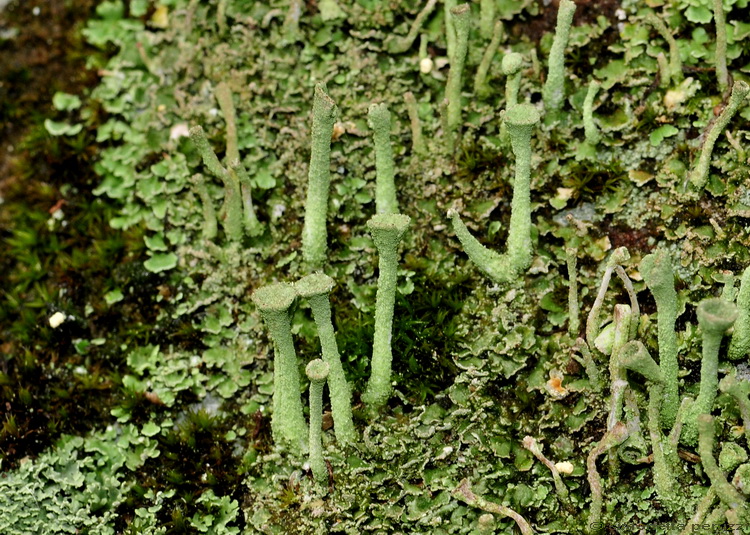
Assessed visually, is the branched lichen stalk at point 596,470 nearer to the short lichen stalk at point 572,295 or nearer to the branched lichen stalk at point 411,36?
the short lichen stalk at point 572,295

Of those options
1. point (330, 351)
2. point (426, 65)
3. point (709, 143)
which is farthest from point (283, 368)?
point (709, 143)

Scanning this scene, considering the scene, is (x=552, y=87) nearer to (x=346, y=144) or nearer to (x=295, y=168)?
(x=346, y=144)

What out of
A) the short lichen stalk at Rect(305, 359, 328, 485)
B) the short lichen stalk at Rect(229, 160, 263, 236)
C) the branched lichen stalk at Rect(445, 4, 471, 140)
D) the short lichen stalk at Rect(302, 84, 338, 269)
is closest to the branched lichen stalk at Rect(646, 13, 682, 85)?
the branched lichen stalk at Rect(445, 4, 471, 140)

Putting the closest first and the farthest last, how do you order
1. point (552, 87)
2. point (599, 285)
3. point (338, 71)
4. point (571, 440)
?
point (571, 440) → point (599, 285) → point (552, 87) → point (338, 71)

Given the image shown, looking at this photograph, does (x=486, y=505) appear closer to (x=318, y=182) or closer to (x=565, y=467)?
(x=565, y=467)

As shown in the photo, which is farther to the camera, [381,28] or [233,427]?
[381,28]

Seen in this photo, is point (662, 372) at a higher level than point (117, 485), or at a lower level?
higher

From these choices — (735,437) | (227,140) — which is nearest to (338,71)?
(227,140)

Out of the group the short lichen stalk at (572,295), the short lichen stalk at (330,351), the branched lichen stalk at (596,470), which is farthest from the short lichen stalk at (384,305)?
the branched lichen stalk at (596,470)
